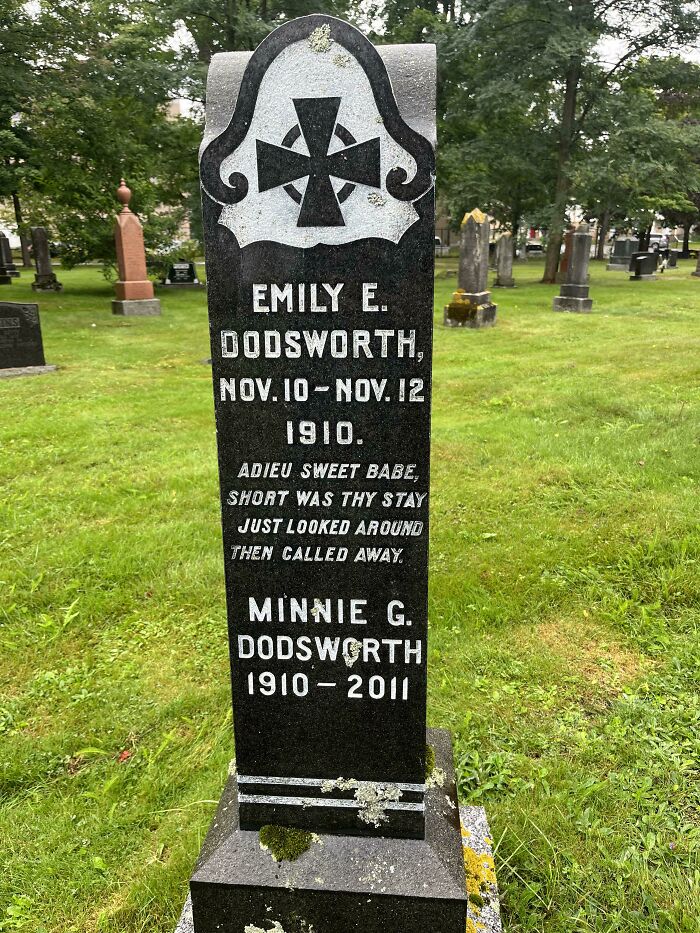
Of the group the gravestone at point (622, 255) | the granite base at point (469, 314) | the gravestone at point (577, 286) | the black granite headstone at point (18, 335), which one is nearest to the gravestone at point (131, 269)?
the black granite headstone at point (18, 335)

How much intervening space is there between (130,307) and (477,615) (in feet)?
48.6

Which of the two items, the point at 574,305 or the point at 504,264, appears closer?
the point at 574,305

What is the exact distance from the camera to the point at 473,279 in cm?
1448

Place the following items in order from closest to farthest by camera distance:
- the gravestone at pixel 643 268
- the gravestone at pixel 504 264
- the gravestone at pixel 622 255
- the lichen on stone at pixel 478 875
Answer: the lichen on stone at pixel 478 875
the gravestone at pixel 504 264
the gravestone at pixel 643 268
the gravestone at pixel 622 255

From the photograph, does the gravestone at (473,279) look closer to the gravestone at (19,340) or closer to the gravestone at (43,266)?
the gravestone at (19,340)

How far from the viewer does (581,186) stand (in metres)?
21.1

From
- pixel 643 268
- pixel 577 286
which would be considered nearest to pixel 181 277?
pixel 577 286

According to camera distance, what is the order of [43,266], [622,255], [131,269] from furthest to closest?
[622,255] → [43,266] → [131,269]

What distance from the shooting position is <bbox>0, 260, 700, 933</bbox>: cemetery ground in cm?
243

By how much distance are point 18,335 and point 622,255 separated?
29.8 metres

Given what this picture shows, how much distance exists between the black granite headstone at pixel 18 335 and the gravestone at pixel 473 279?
26.0ft

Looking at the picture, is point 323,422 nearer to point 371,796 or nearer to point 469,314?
point 371,796

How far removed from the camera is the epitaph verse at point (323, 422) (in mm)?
1744

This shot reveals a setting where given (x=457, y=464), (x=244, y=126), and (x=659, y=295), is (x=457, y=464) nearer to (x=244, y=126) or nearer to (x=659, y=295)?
(x=244, y=126)
